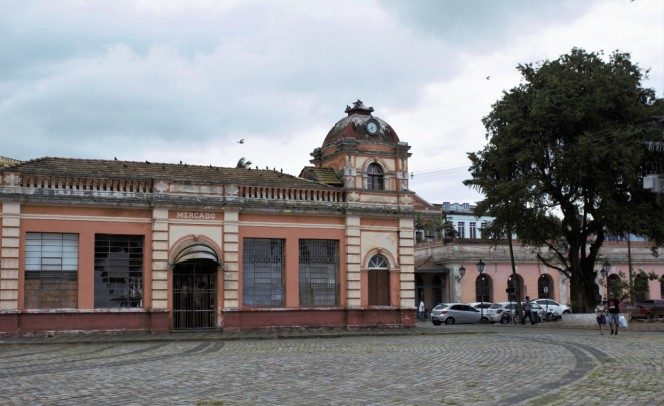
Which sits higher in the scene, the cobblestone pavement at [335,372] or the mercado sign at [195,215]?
the mercado sign at [195,215]

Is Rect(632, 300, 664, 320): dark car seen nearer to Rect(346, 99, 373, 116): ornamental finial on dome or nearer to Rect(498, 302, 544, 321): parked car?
Rect(498, 302, 544, 321): parked car

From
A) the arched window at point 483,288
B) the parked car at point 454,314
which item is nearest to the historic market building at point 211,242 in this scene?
the parked car at point 454,314

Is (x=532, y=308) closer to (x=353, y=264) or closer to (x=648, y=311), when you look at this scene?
(x=648, y=311)

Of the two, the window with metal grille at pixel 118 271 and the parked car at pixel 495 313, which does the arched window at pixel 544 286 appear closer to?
the parked car at pixel 495 313

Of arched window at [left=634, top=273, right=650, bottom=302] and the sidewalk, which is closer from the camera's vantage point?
the sidewalk

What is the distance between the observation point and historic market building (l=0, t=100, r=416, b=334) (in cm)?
2781

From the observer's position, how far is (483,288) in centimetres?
5516

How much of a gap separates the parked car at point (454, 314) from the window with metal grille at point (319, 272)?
13.0 meters

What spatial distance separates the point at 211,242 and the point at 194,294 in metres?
2.19

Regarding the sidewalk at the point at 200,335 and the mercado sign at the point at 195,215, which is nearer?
the sidewalk at the point at 200,335

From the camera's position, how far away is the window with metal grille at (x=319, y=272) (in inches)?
1250

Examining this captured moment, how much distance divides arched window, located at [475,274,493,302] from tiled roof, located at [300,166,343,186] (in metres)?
23.7

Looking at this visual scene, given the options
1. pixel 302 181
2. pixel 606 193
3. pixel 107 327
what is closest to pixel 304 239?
pixel 302 181

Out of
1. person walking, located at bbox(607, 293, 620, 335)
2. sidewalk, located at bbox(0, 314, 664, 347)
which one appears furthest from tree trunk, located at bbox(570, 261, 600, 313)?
person walking, located at bbox(607, 293, 620, 335)
